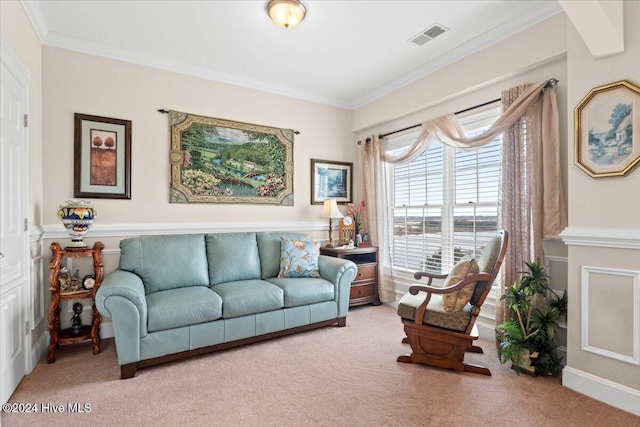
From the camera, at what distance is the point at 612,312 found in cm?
216

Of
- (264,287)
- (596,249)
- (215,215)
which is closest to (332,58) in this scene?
(215,215)

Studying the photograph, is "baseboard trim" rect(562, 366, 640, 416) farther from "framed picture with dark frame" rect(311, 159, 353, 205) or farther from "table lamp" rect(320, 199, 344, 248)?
"framed picture with dark frame" rect(311, 159, 353, 205)

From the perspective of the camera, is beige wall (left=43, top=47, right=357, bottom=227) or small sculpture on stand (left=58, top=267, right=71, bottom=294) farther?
beige wall (left=43, top=47, right=357, bottom=227)

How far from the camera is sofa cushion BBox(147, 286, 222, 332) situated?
2617 mm

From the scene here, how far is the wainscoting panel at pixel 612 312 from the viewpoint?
2.06 m

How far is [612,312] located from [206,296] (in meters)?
3.04

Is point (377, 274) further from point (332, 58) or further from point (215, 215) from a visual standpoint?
point (332, 58)

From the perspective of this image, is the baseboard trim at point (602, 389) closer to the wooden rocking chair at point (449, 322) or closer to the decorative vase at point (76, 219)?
the wooden rocking chair at point (449, 322)

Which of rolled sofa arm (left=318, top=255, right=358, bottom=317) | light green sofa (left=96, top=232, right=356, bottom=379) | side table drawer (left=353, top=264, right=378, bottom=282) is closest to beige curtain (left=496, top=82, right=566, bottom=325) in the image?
rolled sofa arm (left=318, top=255, right=358, bottom=317)

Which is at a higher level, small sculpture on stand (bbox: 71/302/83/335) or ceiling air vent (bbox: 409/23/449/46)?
ceiling air vent (bbox: 409/23/449/46)

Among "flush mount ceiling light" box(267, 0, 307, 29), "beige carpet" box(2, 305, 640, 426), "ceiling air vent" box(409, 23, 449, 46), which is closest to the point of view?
"beige carpet" box(2, 305, 640, 426)

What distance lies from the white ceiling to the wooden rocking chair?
1913 millimetres

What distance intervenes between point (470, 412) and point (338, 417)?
0.83 metres

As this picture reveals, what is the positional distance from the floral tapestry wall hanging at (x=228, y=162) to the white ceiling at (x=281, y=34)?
622 millimetres
